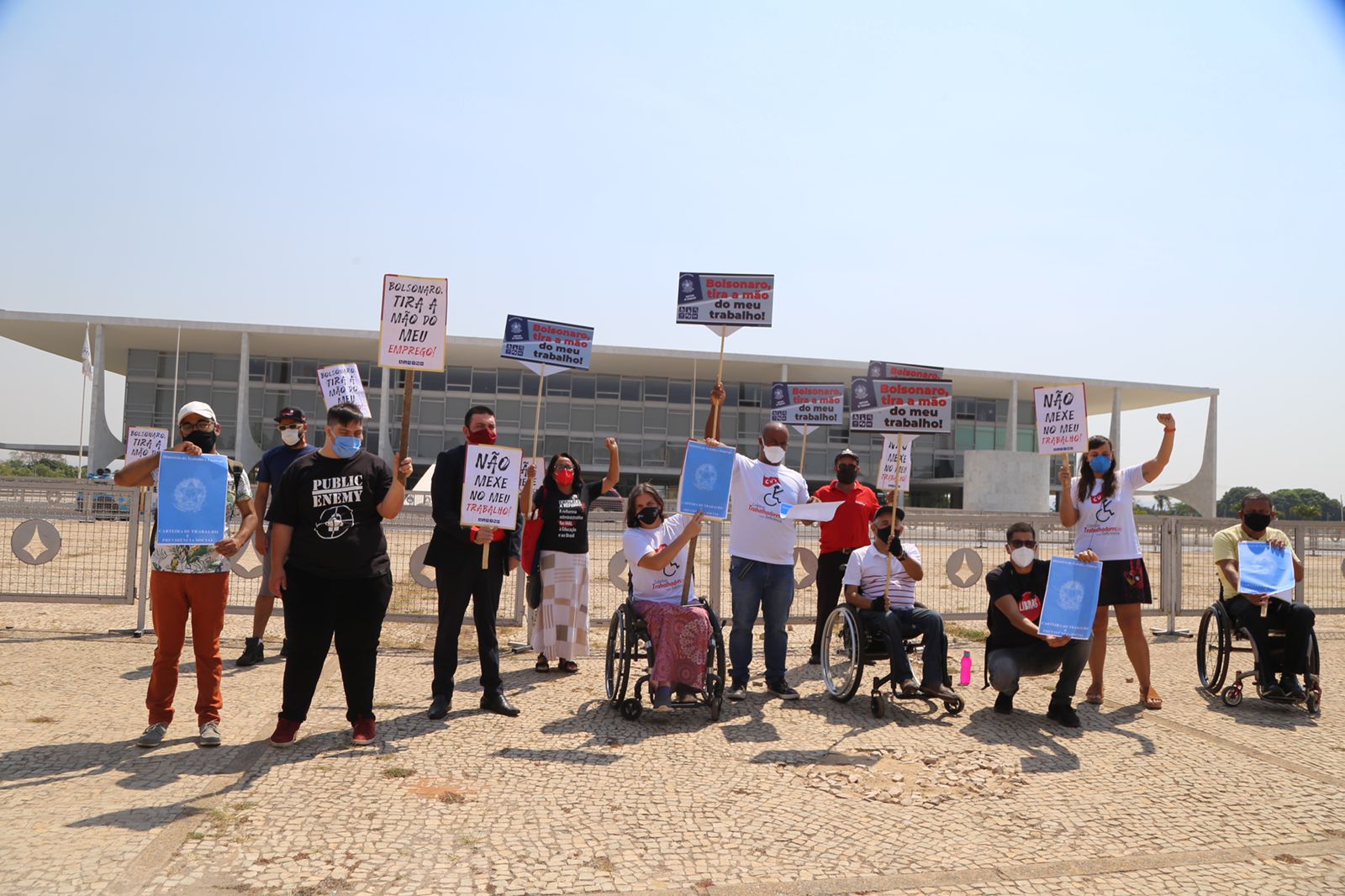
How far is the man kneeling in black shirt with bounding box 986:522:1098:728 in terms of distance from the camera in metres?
6.14

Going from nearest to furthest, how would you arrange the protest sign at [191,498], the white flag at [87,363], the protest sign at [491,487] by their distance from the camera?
the protest sign at [191,498]
the protest sign at [491,487]
the white flag at [87,363]

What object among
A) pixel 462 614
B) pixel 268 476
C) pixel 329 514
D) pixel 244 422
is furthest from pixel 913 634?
pixel 244 422

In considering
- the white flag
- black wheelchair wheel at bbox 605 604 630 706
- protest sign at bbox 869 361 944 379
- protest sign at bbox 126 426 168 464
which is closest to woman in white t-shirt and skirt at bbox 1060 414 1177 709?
protest sign at bbox 869 361 944 379

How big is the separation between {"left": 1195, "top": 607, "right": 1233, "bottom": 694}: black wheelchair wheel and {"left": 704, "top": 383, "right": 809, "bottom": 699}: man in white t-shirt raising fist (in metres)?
3.15

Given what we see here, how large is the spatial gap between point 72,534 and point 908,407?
7839 millimetres

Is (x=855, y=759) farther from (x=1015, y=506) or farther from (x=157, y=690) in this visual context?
(x=1015, y=506)

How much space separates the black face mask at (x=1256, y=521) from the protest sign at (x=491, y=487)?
549cm

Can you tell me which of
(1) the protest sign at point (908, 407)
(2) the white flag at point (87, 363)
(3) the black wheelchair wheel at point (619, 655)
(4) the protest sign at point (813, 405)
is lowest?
(3) the black wheelchair wheel at point (619, 655)

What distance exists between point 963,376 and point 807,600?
136 ft

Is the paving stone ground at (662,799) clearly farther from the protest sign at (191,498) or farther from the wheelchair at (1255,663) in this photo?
the protest sign at (191,498)

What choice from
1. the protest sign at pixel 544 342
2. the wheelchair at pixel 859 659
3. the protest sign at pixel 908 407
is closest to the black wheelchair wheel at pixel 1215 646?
the wheelchair at pixel 859 659

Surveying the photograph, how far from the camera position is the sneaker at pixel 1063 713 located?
599cm

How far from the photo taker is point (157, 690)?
500cm

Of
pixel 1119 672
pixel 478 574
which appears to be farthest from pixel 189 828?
pixel 1119 672
